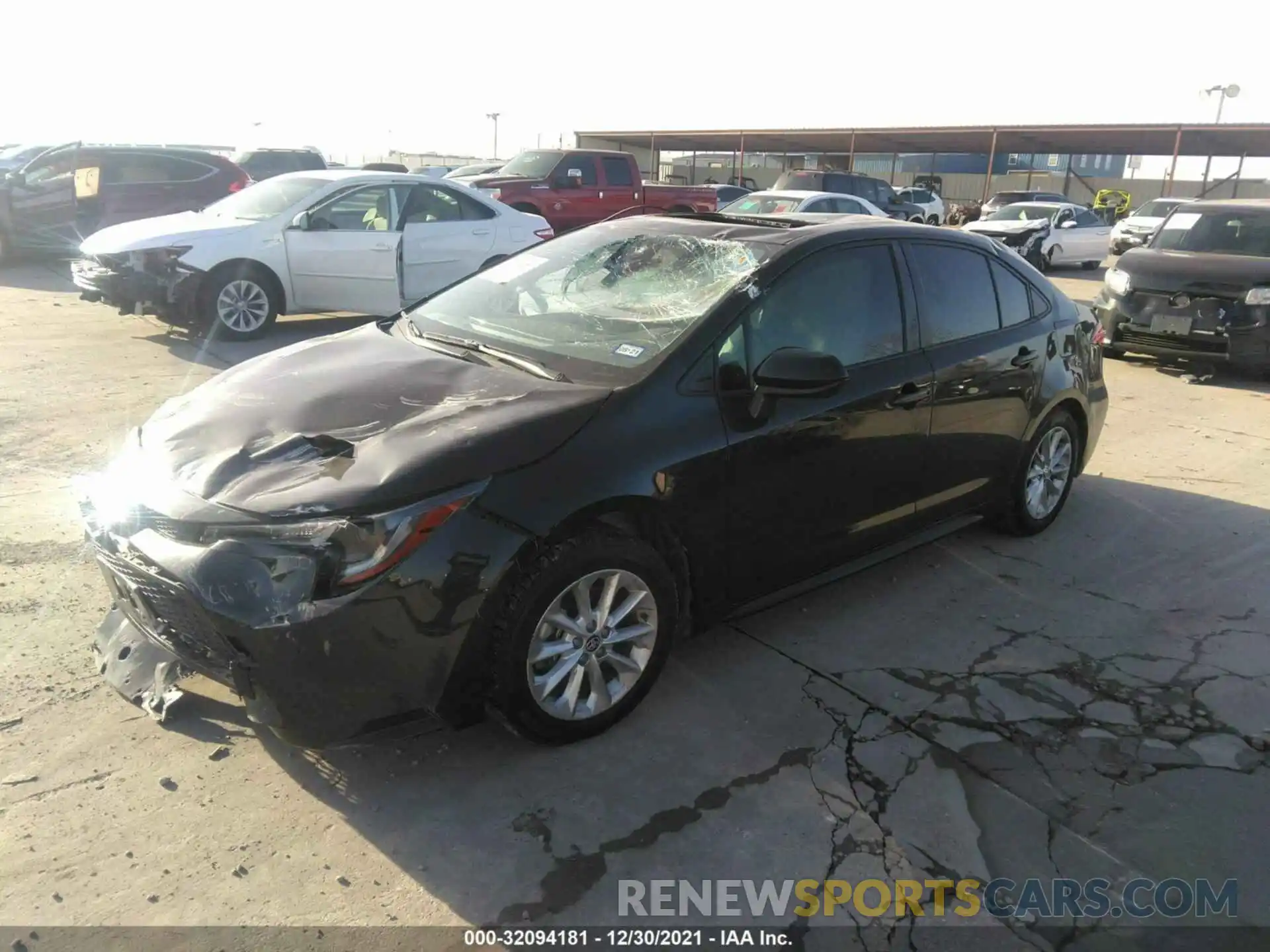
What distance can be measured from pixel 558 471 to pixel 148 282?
710cm

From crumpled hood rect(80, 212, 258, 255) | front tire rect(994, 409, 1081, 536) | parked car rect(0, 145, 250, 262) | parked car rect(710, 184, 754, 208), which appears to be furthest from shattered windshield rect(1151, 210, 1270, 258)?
parked car rect(0, 145, 250, 262)

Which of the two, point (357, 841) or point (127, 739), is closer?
point (357, 841)

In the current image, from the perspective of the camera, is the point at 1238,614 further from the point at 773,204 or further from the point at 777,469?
the point at 773,204

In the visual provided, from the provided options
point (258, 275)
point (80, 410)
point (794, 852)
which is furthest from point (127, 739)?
point (258, 275)

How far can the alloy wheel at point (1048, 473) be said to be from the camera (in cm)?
508

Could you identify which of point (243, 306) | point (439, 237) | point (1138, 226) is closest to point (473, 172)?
point (439, 237)

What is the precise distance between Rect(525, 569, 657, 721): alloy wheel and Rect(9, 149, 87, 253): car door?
1352 cm

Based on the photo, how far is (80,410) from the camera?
6.39 meters

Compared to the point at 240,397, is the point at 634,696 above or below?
below

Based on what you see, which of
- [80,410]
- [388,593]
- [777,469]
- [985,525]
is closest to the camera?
[388,593]

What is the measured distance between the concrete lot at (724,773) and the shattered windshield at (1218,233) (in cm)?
677

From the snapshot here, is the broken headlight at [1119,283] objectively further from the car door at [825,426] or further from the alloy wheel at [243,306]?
the alloy wheel at [243,306]

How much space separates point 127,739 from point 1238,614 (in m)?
4.67

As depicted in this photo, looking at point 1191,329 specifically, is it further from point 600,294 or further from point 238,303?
point 238,303
